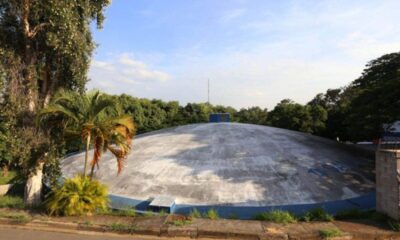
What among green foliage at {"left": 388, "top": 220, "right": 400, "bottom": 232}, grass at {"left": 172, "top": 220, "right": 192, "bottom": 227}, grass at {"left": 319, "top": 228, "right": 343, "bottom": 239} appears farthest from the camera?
grass at {"left": 172, "top": 220, "right": 192, "bottom": 227}

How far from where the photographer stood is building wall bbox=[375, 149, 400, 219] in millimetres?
7598

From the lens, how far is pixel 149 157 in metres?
18.6

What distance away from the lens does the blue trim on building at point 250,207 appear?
13.9 m

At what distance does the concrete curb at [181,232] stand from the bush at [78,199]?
2.31ft

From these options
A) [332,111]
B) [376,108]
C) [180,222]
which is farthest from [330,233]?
[332,111]

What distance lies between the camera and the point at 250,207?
14.2 m

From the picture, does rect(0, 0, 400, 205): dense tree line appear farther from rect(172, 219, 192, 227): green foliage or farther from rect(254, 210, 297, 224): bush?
rect(254, 210, 297, 224): bush

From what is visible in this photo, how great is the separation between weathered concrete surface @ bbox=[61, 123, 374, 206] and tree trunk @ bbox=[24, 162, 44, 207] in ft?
15.3

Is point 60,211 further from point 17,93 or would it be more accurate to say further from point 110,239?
point 17,93

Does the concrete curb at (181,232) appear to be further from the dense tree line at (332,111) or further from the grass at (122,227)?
the dense tree line at (332,111)

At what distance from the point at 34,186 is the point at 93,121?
9.27ft

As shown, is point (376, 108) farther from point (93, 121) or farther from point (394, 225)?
point (93, 121)

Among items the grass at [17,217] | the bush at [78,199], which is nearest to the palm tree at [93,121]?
the bush at [78,199]

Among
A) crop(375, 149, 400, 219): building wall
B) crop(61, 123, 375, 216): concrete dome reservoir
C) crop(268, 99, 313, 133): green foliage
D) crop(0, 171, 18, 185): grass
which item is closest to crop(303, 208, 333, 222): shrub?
crop(375, 149, 400, 219): building wall
